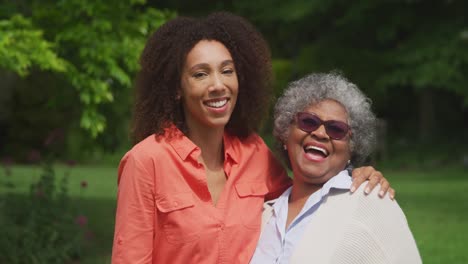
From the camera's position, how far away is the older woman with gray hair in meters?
3.32

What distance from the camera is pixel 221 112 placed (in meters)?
3.53

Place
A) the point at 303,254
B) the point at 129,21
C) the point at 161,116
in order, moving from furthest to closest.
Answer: the point at 129,21
the point at 161,116
the point at 303,254

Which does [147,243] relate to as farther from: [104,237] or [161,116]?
[104,237]

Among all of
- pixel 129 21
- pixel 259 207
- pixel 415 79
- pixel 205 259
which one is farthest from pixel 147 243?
pixel 415 79

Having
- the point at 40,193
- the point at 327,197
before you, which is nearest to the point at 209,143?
the point at 327,197

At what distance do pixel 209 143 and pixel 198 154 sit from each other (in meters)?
0.13

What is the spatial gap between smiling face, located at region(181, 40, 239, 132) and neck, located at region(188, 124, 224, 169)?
3.2 inches

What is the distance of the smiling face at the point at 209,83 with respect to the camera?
11.5 ft

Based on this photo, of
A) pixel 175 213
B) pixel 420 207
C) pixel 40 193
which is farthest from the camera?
pixel 420 207

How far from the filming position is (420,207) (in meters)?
13.2

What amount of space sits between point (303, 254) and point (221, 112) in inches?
25.1

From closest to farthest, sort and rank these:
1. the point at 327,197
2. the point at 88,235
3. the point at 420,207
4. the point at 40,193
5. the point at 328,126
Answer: the point at 327,197 < the point at 328,126 < the point at 40,193 < the point at 88,235 < the point at 420,207

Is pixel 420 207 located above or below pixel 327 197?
below

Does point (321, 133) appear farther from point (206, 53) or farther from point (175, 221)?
point (175, 221)
